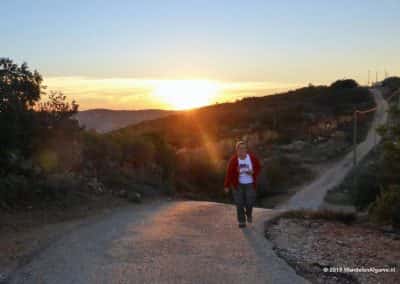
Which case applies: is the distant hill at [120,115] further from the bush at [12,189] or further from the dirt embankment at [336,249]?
the dirt embankment at [336,249]

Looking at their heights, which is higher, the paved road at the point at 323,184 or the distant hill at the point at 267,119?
the distant hill at the point at 267,119

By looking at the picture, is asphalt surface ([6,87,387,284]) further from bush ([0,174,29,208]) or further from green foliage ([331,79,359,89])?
green foliage ([331,79,359,89])

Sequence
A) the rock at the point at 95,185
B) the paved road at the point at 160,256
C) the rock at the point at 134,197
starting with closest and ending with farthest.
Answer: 1. the paved road at the point at 160,256
2. the rock at the point at 95,185
3. the rock at the point at 134,197

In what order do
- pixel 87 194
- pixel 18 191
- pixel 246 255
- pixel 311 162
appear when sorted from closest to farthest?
pixel 246 255
pixel 18 191
pixel 87 194
pixel 311 162

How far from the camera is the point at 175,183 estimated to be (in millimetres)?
23172

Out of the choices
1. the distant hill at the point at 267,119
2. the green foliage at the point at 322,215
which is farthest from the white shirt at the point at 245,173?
the distant hill at the point at 267,119

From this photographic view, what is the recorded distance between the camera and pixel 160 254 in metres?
8.79

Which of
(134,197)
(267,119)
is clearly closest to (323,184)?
(134,197)

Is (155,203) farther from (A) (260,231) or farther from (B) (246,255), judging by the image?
(B) (246,255)

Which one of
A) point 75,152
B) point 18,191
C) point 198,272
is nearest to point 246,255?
point 198,272

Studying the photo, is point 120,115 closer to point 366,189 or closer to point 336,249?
point 366,189

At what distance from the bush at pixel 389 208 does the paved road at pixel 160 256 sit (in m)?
2.69

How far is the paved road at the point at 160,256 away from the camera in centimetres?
755

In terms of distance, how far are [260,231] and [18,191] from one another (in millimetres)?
6080
